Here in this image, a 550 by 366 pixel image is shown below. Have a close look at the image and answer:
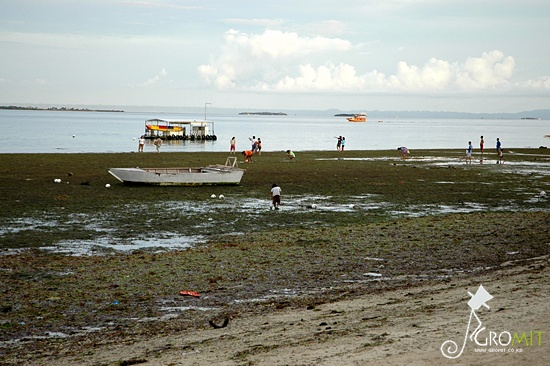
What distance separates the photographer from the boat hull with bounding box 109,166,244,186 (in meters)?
34.2

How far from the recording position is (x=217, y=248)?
731 inches

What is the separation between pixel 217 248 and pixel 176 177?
54.8ft

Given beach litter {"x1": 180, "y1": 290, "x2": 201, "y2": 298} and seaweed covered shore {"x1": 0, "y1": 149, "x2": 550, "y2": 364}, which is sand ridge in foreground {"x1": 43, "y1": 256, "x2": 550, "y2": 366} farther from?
beach litter {"x1": 180, "y1": 290, "x2": 201, "y2": 298}

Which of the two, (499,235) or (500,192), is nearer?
(499,235)

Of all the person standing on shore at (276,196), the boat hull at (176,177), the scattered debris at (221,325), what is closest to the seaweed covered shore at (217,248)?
the scattered debris at (221,325)

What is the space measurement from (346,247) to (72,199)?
46.6 feet

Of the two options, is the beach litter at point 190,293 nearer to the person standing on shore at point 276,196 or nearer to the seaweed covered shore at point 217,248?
the seaweed covered shore at point 217,248

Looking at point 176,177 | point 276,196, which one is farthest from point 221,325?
point 176,177

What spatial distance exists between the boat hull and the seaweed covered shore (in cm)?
79

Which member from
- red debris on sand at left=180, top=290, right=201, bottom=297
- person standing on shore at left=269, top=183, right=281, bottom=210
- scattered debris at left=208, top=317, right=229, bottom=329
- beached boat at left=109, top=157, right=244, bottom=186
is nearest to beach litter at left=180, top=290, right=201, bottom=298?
red debris on sand at left=180, top=290, right=201, bottom=297

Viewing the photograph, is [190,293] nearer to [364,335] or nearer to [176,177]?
[364,335]

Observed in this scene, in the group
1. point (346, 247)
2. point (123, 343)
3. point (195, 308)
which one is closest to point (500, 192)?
point (346, 247)

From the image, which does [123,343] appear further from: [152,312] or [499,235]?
[499,235]

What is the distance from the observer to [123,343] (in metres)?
10.6
